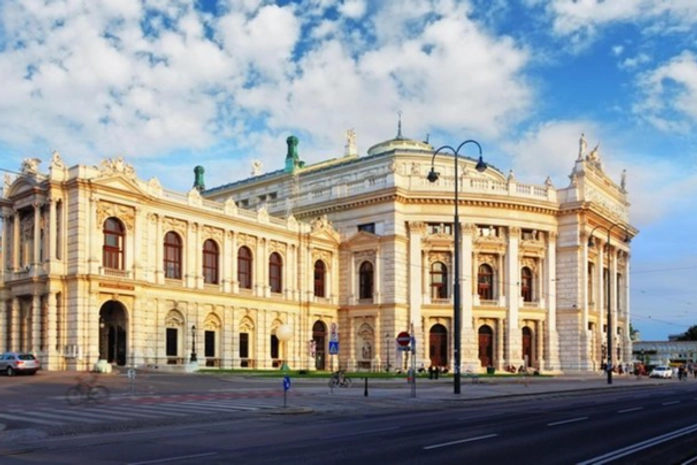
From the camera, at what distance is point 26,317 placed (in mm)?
56250

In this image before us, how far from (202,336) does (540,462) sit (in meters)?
49.1

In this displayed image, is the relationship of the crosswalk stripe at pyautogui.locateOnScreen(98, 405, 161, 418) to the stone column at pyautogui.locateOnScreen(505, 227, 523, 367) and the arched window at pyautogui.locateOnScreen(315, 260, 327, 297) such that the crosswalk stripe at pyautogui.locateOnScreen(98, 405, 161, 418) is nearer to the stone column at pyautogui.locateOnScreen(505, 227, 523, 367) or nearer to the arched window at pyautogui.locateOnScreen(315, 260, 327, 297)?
the arched window at pyautogui.locateOnScreen(315, 260, 327, 297)

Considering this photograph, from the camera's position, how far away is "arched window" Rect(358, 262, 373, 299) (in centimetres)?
7406

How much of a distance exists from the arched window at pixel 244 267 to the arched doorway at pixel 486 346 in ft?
72.5

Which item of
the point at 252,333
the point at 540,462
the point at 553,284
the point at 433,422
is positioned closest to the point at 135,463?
the point at 540,462

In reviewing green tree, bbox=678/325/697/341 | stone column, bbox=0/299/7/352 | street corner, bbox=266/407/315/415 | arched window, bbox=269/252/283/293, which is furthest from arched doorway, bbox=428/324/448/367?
green tree, bbox=678/325/697/341

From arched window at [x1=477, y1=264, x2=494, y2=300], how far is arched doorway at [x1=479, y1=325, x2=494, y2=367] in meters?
2.94

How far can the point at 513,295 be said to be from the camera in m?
74.1

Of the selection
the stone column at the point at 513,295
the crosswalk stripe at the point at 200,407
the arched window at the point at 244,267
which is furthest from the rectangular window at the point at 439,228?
the crosswalk stripe at the point at 200,407

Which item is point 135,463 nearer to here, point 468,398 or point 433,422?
point 433,422

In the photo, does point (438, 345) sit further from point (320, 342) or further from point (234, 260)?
point (234, 260)

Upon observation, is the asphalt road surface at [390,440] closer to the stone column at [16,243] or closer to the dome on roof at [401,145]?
the stone column at [16,243]

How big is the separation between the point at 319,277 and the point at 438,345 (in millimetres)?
12602

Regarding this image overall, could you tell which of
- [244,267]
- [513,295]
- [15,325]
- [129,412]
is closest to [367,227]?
[244,267]
